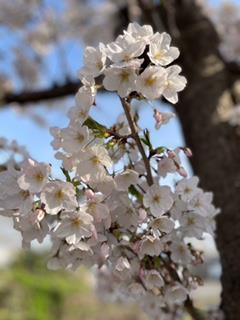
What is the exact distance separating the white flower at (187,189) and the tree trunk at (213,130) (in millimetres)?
312

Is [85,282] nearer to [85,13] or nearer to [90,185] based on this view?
[85,13]

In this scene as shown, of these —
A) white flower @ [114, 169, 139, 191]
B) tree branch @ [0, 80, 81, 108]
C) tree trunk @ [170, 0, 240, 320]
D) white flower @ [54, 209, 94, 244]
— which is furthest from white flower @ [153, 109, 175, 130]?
tree branch @ [0, 80, 81, 108]

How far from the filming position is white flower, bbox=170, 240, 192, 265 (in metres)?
0.92

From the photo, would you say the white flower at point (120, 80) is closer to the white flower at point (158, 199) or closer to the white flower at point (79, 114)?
the white flower at point (79, 114)

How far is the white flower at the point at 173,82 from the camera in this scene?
791 mm

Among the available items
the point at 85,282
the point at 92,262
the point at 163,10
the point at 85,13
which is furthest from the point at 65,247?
the point at 85,282

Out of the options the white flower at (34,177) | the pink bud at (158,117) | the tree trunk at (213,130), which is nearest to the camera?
the white flower at (34,177)

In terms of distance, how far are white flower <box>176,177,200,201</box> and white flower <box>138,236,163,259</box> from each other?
10 cm

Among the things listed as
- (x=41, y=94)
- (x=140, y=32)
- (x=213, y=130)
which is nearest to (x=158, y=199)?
(x=140, y=32)

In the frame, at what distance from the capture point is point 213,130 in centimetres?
175

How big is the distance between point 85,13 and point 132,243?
151 inches

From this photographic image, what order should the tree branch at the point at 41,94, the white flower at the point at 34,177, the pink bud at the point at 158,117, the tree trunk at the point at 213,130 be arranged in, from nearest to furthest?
the white flower at the point at 34,177 → the pink bud at the point at 158,117 → the tree trunk at the point at 213,130 → the tree branch at the point at 41,94

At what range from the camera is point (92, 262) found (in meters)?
0.88

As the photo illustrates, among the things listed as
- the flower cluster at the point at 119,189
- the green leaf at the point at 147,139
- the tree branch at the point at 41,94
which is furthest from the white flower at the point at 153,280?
the tree branch at the point at 41,94
